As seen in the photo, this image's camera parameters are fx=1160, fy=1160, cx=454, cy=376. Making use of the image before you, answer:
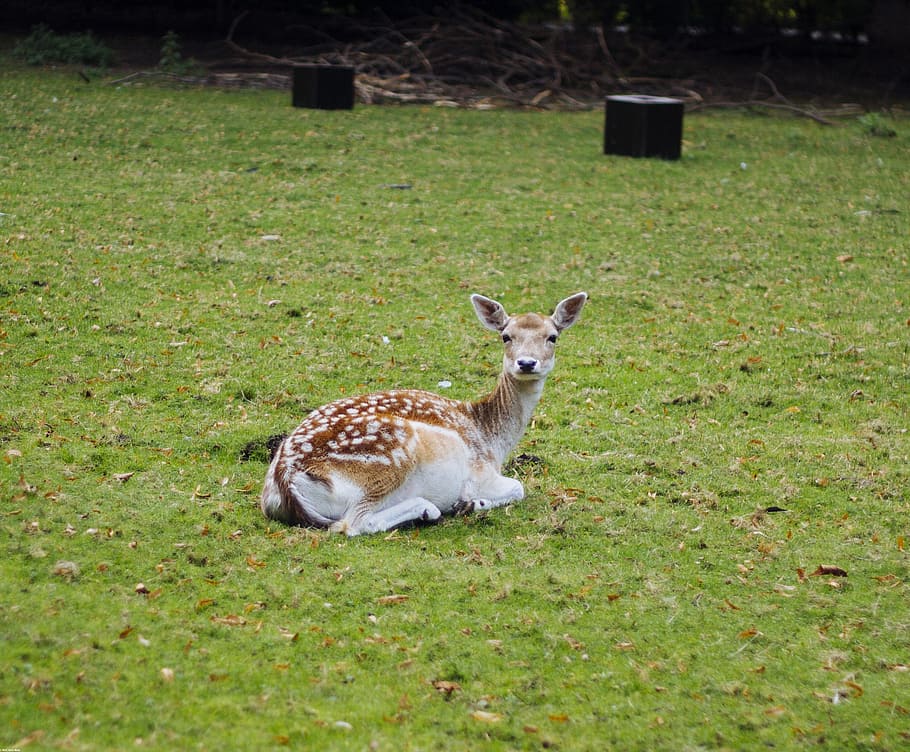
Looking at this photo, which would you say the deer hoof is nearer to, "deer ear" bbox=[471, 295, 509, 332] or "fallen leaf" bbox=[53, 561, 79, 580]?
"deer ear" bbox=[471, 295, 509, 332]

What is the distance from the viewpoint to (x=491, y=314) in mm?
7816

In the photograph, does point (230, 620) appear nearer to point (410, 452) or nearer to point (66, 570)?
point (66, 570)

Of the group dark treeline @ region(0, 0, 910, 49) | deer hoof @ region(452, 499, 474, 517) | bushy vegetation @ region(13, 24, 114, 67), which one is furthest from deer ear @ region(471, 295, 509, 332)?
dark treeline @ region(0, 0, 910, 49)

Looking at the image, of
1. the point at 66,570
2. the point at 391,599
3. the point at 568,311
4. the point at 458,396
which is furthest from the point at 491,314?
the point at 66,570

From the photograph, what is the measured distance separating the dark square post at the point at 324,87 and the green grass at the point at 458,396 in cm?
368

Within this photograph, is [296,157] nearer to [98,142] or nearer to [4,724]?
[98,142]

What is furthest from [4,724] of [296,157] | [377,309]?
[296,157]

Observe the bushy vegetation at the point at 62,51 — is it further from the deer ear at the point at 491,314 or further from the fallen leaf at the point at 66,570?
the fallen leaf at the point at 66,570

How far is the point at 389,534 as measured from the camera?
6637 millimetres

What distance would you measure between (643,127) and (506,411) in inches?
495

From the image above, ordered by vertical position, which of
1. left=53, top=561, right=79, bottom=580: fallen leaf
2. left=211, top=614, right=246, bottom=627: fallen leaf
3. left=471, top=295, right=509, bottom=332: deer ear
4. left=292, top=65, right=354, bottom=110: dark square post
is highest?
left=471, top=295, right=509, bottom=332: deer ear

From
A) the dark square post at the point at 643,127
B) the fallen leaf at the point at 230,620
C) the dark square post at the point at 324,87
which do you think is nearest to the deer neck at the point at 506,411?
the fallen leaf at the point at 230,620

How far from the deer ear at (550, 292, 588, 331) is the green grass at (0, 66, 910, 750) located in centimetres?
99

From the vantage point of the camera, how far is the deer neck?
24.8ft
